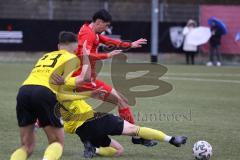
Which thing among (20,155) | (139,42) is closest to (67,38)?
(20,155)

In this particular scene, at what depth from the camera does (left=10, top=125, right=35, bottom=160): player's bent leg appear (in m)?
8.48

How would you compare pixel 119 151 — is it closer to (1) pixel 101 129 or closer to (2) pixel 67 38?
(1) pixel 101 129

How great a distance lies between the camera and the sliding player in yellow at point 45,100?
8.27 metres

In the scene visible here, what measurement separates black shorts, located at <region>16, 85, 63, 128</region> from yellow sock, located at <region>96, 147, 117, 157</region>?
1.92m

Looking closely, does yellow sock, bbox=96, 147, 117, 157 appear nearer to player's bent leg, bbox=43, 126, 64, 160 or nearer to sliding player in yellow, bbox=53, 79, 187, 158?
sliding player in yellow, bbox=53, 79, 187, 158

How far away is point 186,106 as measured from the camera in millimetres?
16453

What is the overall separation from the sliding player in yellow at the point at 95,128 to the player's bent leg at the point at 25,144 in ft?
4.31

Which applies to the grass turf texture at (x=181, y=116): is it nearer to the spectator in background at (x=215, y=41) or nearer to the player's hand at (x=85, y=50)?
the player's hand at (x=85, y=50)

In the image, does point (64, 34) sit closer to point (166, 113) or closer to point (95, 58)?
point (95, 58)

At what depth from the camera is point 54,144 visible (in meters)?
8.48

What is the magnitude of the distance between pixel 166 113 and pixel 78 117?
212 inches

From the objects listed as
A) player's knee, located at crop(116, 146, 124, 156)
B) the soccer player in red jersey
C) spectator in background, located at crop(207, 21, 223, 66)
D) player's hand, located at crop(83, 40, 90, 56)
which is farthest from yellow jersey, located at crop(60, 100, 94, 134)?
spectator in background, located at crop(207, 21, 223, 66)

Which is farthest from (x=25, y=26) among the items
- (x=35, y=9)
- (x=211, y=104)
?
(x=211, y=104)

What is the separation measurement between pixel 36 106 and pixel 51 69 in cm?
49
